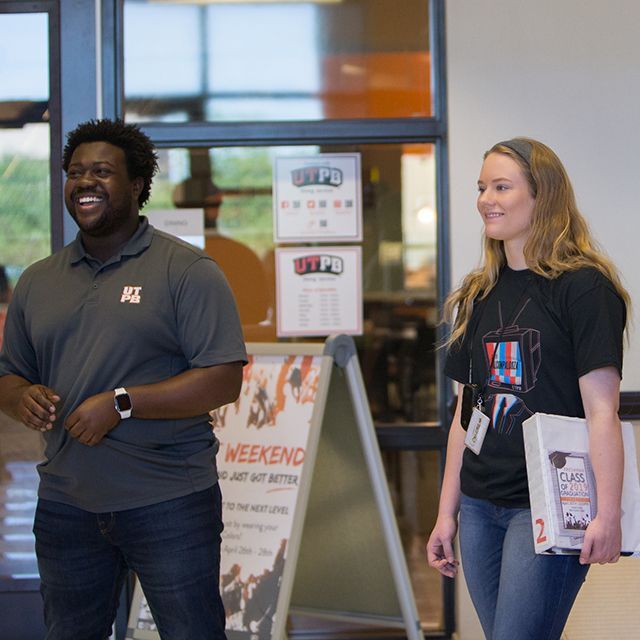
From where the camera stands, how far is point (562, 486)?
1889mm

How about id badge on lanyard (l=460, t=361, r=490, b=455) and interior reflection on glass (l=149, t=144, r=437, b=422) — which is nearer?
id badge on lanyard (l=460, t=361, r=490, b=455)

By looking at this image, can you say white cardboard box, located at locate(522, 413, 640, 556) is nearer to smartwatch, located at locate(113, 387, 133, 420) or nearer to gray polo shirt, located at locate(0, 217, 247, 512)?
gray polo shirt, located at locate(0, 217, 247, 512)

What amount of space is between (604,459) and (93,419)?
42.0 inches

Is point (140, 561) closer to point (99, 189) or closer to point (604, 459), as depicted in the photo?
point (99, 189)

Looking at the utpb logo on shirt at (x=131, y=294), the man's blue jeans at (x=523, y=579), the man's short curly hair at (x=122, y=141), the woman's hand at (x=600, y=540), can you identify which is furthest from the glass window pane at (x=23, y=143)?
the woman's hand at (x=600, y=540)

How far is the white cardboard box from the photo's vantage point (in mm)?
1870

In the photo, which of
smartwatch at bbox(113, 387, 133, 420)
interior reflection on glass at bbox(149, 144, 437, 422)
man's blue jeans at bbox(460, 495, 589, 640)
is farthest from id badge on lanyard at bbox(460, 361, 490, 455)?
interior reflection on glass at bbox(149, 144, 437, 422)

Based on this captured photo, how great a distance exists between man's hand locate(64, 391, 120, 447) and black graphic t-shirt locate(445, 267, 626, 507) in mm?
801

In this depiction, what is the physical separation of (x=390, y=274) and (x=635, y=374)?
3.17 feet

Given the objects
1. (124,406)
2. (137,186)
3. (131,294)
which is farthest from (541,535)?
(137,186)

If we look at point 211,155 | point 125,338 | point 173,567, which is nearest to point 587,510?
point 173,567

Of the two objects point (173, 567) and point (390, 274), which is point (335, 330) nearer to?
point (390, 274)

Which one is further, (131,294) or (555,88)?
(555,88)

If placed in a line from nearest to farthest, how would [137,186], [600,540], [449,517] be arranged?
[600,540] < [449,517] < [137,186]
